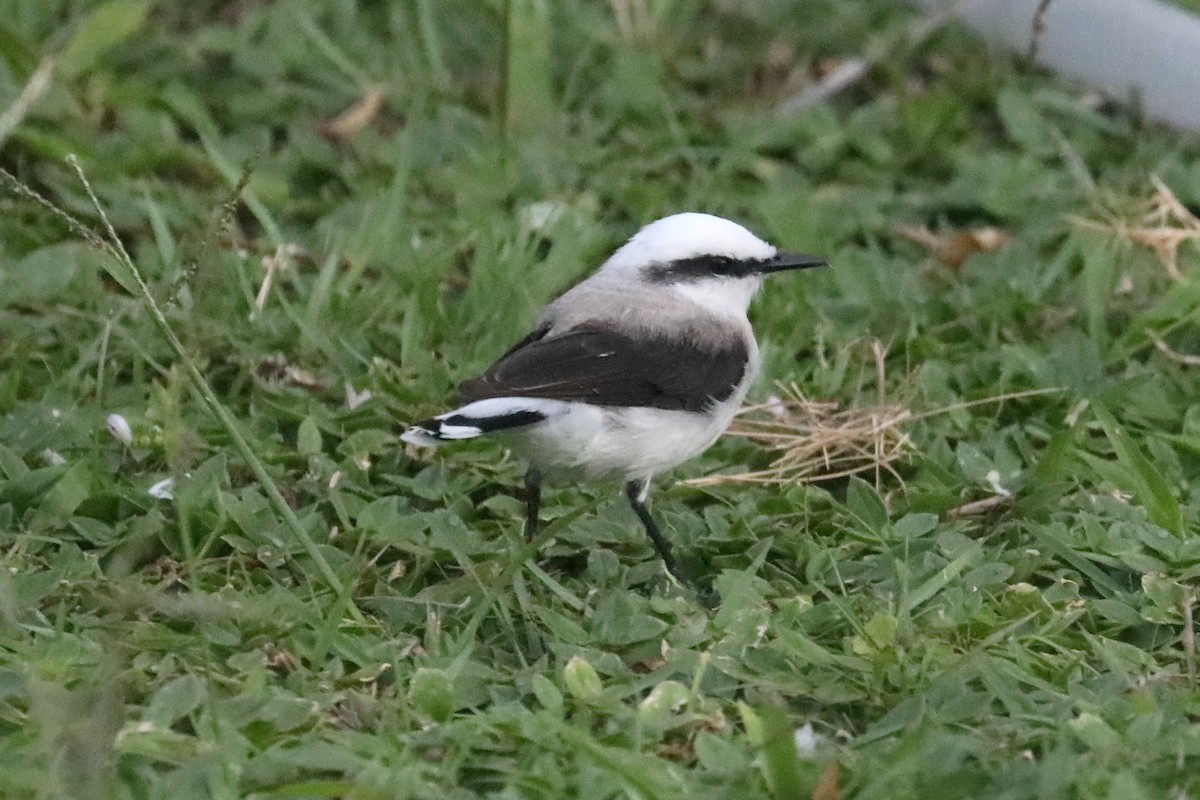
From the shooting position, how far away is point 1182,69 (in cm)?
756

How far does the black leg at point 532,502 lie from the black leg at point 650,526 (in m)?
0.24

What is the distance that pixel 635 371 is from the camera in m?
4.71

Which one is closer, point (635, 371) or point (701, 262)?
point (635, 371)

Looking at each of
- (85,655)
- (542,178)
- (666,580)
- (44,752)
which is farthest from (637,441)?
(542,178)

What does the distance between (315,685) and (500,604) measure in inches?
22.2

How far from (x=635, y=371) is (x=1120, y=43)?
401 cm

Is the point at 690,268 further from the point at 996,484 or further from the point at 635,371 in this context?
the point at 996,484

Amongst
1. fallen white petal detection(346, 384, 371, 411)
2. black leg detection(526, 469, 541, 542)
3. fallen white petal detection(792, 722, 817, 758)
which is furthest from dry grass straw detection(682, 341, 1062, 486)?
fallen white petal detection(792, 722, 817, 758)

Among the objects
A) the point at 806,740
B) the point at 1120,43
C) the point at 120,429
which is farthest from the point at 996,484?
the point at 1120,43

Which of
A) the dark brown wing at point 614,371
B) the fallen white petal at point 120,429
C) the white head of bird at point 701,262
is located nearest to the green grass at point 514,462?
the fallen white petal at point 120,429

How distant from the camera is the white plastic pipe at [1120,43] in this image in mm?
7559

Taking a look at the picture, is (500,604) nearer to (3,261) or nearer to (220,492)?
(220,492)

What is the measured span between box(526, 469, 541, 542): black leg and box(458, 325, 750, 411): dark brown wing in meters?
0.30

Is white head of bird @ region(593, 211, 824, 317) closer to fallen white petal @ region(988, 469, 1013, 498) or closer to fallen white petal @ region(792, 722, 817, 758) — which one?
fallen white petal @ region(988, 469, 1013, 498)
